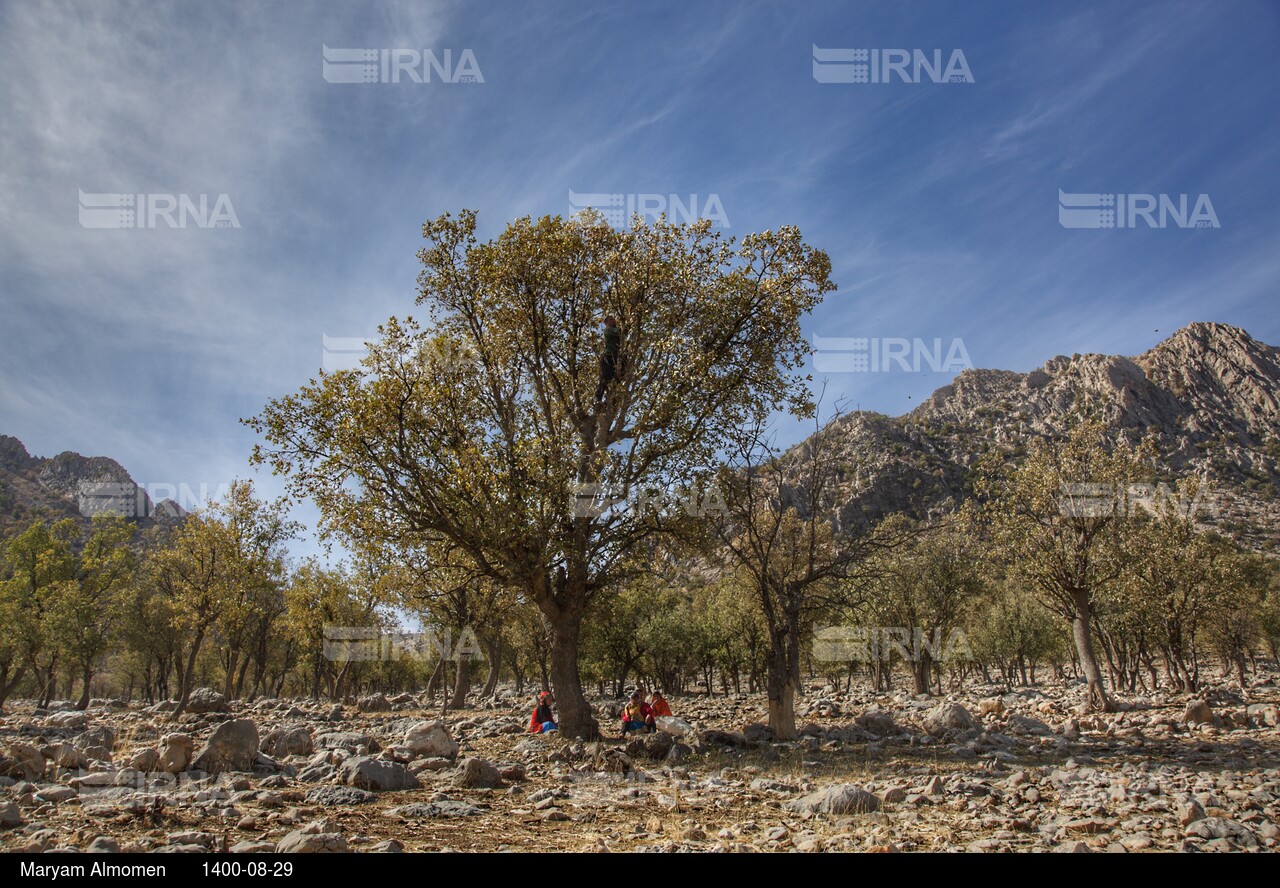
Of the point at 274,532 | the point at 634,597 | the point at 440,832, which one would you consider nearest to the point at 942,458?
the point at 634,597

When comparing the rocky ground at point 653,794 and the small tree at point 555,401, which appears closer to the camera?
the rocky ground at point 653,794

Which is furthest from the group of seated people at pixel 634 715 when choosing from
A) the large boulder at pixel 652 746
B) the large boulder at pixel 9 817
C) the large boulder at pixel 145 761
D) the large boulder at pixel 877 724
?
the large boulder at pixel 9 817

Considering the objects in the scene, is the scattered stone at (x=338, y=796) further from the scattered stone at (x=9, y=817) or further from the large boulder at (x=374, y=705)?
the large boulder at (x=374, y=705)

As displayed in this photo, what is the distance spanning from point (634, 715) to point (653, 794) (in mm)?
10584

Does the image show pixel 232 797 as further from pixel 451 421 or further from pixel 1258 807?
pixel 1258 807

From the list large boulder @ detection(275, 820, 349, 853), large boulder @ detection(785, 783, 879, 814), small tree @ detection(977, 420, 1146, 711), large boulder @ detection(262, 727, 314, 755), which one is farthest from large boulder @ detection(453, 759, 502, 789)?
small tree @ detection(977, 420, 1146, 711)

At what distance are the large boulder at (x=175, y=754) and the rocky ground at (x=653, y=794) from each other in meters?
0.03

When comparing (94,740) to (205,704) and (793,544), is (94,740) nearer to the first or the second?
(793,544)

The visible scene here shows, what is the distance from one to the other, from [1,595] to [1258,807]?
57.9 metres

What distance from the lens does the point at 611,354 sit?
65.9 feet

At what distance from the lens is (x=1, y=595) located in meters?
40.5

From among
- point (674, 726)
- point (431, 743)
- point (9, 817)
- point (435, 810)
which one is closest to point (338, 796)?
point (435, 810)

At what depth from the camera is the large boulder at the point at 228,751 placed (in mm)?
11812

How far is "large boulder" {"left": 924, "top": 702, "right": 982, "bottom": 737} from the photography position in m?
20.0
